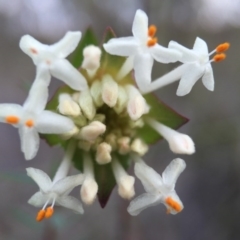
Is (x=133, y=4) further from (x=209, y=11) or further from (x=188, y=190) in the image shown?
(x=188, y=190)

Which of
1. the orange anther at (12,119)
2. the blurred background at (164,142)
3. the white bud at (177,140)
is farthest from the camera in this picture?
the blurred background at (164,142)

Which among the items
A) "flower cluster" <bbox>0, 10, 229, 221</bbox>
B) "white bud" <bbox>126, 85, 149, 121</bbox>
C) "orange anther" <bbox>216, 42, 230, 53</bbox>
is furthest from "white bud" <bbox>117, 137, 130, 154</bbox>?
"orange anther" <bbox>216, 42, 230, 53</bbox>

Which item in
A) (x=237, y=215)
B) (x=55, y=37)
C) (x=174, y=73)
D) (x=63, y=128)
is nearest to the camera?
(x=63, y=128)

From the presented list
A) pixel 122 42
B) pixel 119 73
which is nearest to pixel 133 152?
pixel 119 73

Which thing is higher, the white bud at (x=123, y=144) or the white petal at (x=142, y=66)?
the white petal at (x=142, y=66)

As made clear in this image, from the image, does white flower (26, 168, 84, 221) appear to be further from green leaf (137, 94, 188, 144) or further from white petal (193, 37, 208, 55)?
white petal (193, 37, 208, 55)

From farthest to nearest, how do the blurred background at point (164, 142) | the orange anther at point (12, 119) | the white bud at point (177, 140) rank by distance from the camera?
1. the blurred background at point (164, 142)
2. the white bud at point (177, 140)
3. the orange anther at point (12, 119)

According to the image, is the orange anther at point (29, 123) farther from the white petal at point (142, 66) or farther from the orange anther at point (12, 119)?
the white petal at point (142, 66)

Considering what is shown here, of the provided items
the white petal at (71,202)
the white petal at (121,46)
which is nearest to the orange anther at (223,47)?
the white petal at (121,46)

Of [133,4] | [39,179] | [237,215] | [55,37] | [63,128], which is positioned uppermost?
[133,4]
